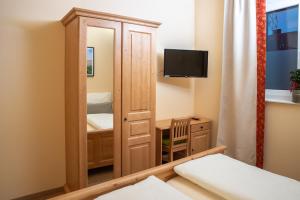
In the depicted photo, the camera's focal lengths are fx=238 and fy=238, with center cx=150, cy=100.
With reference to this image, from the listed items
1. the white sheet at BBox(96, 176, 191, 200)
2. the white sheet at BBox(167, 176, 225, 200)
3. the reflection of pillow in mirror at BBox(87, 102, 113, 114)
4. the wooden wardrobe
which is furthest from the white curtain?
the white sheet at BBox(96, 176, 191, 200)

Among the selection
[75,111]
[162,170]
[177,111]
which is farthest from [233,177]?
[177,111]

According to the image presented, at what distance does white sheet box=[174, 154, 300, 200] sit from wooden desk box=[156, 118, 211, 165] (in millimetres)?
1127

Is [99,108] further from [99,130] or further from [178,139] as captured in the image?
[178,139]

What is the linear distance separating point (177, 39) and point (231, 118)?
131 centimetres

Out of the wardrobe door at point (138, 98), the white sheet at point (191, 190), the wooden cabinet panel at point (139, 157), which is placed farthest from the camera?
the wooden cabinet panel at point (139, 157)

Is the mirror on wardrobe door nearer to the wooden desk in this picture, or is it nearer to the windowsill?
the wooden desk

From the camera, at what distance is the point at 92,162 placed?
7.61ft

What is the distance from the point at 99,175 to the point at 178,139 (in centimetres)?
104

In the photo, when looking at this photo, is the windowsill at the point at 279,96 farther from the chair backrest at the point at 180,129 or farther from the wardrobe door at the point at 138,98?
the wardrobe door at the point at 138,98

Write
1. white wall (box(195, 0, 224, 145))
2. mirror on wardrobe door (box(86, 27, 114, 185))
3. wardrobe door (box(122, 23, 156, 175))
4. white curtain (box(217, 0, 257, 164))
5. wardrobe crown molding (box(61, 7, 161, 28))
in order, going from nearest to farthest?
Result: wardrobe crown molding (box(61, 7, 161, 28)), mirror on wardrobe door (box(86, 27, 114, 185)), wardrobe door (box(122, 23, 156, 175)), white curtain (box(217, 0, 257, 164)), white wall (box(195, 0, 224, 145))

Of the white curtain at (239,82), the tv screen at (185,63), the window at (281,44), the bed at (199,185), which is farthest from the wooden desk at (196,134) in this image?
the bed at (199,185)

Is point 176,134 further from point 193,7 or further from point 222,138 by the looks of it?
point 193,7

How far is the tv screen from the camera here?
310 cm

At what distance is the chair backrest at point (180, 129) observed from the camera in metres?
2.83
